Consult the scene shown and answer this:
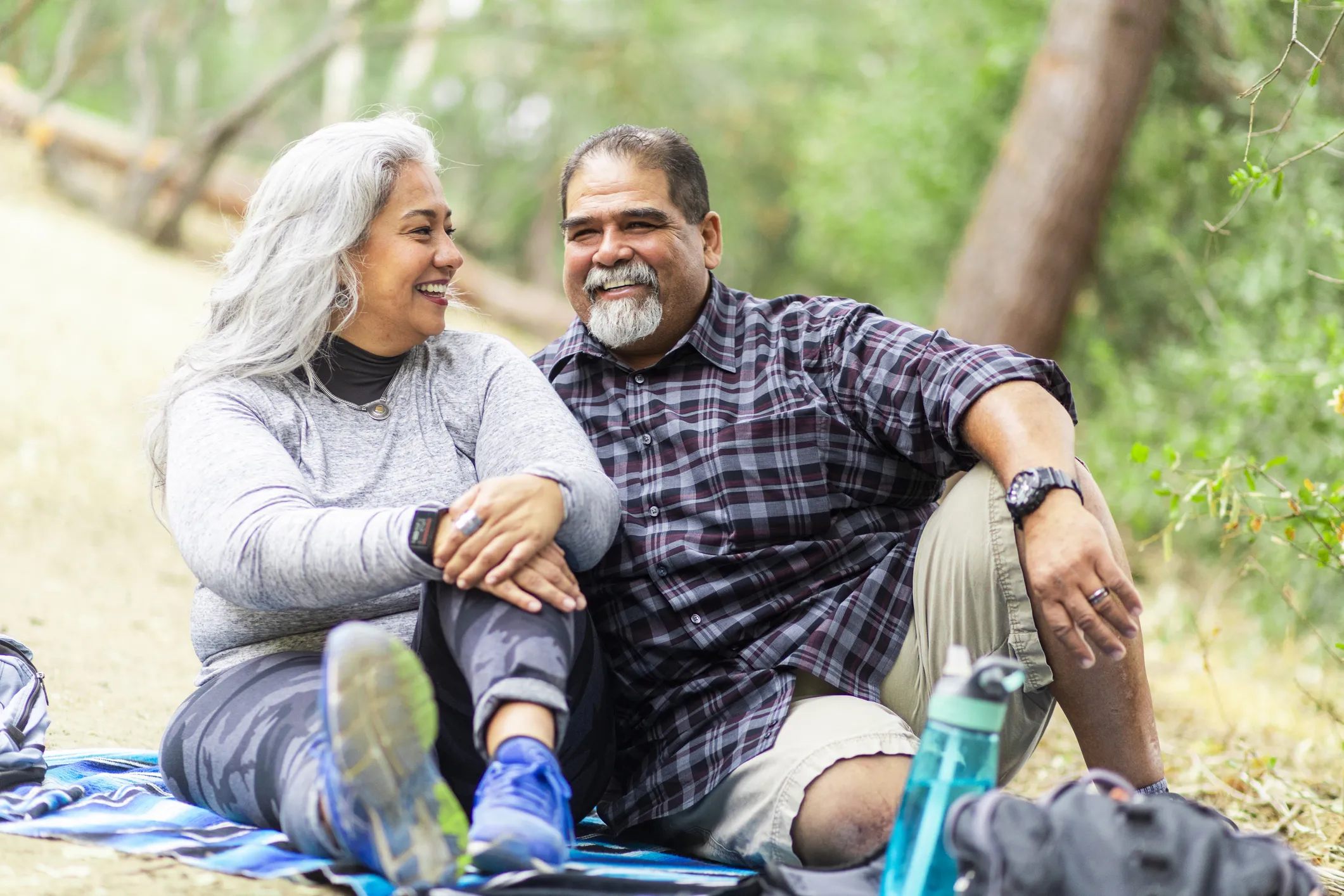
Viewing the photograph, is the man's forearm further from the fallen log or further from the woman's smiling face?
the fallen log

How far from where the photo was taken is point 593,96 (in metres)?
15.2

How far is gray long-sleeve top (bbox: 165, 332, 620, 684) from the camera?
2.34 meters

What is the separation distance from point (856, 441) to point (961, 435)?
10.0 inches

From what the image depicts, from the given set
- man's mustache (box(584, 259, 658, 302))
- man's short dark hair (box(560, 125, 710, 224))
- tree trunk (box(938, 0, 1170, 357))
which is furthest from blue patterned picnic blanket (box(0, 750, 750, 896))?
tree trunk (box(938, 0, 1170, 357))

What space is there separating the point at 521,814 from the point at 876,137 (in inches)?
333

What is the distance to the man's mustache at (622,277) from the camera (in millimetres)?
3029

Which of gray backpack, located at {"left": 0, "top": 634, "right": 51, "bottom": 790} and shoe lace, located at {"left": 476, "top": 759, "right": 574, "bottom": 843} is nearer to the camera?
shoe lace, located at {"left": 476, "top": 759, "right": 574, "bottom": 843}

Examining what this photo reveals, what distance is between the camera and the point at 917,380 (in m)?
2.73

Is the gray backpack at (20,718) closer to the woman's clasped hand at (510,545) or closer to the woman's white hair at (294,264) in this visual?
the woman's white hair at (294,264)

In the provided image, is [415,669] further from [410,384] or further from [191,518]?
[410,384]

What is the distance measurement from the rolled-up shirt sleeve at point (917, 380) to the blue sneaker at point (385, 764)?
4.02ft

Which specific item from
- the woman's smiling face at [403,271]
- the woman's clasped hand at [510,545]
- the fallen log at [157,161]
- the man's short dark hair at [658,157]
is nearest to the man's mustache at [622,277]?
the man's short dark hair at [658,157]

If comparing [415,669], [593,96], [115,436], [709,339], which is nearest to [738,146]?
[593,96]

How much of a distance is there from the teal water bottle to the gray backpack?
5.73 feet
